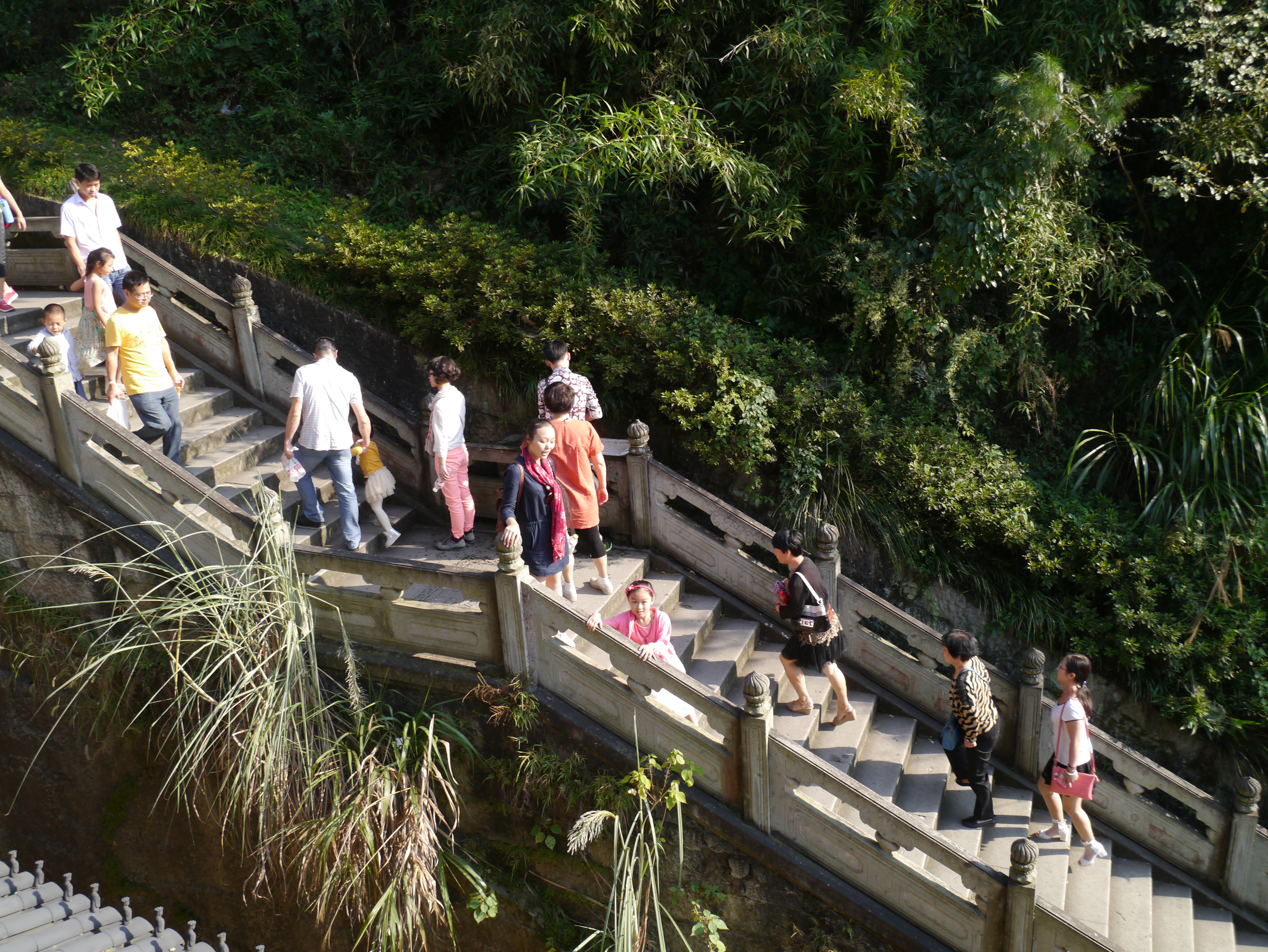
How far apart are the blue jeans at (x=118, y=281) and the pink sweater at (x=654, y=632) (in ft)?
16.9

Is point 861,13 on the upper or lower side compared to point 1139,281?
upper

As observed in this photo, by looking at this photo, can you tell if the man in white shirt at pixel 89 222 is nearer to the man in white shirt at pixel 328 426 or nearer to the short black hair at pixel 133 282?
the short black hair at pixel 133 282

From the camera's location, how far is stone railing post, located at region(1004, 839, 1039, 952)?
498 cm

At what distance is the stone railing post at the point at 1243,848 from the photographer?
6.31 m

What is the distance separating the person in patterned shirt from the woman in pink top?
1.37 m

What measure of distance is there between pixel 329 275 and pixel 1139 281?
7509mm

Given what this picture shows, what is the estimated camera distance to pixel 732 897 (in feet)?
19.2

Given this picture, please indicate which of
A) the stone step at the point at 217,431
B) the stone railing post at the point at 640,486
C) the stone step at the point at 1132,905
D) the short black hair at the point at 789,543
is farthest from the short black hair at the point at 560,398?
the stone step at the point at 1132,905

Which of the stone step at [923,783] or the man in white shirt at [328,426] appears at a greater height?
the man in white shirt at [328,426]

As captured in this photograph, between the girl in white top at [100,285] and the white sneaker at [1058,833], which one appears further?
the girl in white top at [100,285]

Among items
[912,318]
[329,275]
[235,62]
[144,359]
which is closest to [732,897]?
[912,318]

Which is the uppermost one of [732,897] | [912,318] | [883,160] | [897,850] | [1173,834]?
[883,160]

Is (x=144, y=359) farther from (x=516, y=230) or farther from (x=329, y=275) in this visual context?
(x=516, y=230)

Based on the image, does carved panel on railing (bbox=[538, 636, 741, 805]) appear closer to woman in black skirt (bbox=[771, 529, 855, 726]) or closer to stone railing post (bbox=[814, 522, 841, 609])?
woman in black skirt (bbox=[771, 529, 855, 726])
